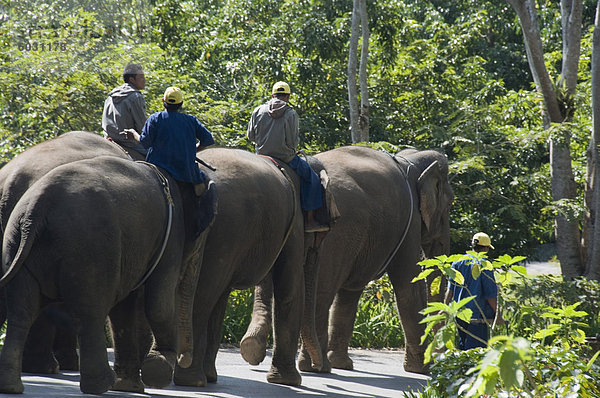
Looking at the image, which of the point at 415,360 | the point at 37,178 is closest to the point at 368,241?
the point at 415,360

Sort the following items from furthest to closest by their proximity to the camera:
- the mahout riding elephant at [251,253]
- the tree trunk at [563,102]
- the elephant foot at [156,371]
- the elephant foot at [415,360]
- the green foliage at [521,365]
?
the tree trunk at [563,102] < the elephant foot at [415,360] < the mahout riding elephant at [251,253] < the elephant foot at [156,371] < the green foliage at [521,365]

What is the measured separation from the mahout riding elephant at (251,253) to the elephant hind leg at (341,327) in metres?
1.82

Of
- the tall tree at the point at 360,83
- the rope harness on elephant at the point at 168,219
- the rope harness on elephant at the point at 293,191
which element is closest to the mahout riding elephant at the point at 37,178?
the rope harness on elephant at the point at 168,219

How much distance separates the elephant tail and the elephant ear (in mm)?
5923

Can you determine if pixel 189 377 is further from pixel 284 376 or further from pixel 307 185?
pixel 307 185

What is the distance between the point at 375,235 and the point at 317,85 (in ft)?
32.1

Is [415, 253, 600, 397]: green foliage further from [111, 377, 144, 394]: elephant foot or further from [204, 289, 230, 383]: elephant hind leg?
[204, 289, 230, 383]: elephant hind leg

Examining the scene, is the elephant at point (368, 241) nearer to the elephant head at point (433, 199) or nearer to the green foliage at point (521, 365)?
the elephant head at point (433, 199)

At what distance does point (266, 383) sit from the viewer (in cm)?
913

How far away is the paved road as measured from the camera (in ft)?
25.0

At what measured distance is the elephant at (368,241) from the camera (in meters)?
10.3

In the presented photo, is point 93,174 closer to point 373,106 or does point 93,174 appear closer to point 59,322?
point 59,322

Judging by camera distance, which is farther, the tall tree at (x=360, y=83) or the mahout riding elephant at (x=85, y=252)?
the tall tree at (x=360, y=83)

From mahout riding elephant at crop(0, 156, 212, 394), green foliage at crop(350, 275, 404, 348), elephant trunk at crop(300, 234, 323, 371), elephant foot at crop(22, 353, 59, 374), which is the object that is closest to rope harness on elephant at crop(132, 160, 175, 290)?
mahout riding elephant at crop(0, 156, 212, 394)
